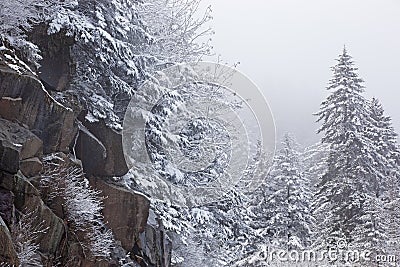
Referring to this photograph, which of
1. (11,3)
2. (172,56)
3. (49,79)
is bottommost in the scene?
(49,79)

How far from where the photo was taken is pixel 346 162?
17188mm

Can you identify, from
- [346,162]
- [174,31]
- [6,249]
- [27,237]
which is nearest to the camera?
[6,249]

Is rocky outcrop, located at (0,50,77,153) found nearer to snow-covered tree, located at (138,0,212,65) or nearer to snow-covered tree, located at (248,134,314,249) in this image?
snow-covered tree, located at (138,0,212,65)

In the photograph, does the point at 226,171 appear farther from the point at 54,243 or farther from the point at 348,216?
the point at 54,243

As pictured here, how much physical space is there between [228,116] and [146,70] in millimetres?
3559

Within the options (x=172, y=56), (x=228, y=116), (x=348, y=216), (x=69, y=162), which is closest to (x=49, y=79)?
(x=69, y=162)

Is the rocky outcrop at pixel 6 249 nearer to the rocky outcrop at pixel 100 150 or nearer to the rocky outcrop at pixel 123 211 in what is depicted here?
the rocky outcrop at pixel 123 211

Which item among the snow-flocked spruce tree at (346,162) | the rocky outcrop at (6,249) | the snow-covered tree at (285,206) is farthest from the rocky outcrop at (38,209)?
the snow-covered tree at (285,206)

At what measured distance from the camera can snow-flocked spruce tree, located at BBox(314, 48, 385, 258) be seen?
1608 centimetres

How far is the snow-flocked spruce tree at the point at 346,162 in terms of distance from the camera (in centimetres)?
1608

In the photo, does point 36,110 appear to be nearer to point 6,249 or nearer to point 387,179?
point 6,249

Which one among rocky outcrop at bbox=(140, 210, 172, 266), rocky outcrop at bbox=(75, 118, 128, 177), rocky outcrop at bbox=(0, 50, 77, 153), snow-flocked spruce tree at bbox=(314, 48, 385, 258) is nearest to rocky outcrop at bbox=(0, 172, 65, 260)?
rocky outcrop at bbox=(0, 50, 77, 153)

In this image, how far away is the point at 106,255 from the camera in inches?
309

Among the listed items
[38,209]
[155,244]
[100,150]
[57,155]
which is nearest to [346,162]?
[155,244]
